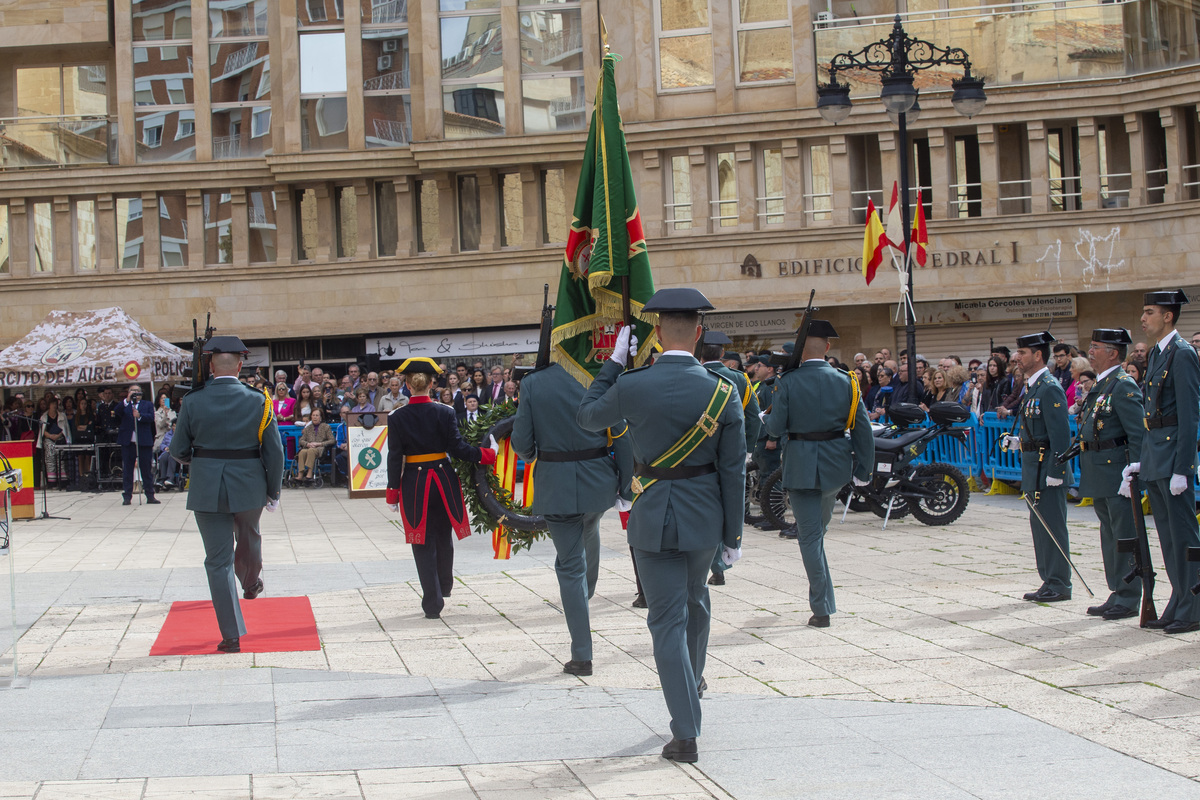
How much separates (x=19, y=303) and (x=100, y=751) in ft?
108

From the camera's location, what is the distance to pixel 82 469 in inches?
1019

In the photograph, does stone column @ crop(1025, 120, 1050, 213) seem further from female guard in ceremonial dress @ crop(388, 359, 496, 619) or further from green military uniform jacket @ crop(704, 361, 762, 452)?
female guard in ceremonial dress @ crop(388, 359, 496, 619)

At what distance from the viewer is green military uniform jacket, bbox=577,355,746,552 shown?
575 centimetres

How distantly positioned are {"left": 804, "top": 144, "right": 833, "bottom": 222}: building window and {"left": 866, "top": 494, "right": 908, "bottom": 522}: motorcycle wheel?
61.8 ft

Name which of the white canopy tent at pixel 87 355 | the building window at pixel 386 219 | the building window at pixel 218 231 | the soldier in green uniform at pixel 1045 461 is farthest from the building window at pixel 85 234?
the soldier in green uniform at pixel 1045 461

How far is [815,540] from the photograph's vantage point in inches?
344

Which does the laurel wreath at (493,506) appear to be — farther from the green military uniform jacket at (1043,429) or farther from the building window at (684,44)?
the building window at (684,44)

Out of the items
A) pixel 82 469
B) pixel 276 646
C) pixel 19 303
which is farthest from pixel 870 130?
pixel 276 646

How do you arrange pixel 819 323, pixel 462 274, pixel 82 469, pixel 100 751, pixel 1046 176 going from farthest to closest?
1. pixel 462 274
2. pixel 1046 176
3. pixel 82 469
4. pixel 819 323
5. pixel 100 751

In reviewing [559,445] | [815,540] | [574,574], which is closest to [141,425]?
[559,445]

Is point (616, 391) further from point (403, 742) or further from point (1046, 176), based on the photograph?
point (1046, 176)

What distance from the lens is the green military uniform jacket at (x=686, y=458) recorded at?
5.75 metres

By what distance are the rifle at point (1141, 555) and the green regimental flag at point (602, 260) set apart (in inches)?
126

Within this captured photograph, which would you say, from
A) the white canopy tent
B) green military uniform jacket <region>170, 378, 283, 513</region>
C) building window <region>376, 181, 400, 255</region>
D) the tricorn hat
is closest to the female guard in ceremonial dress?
the tricorn hat
